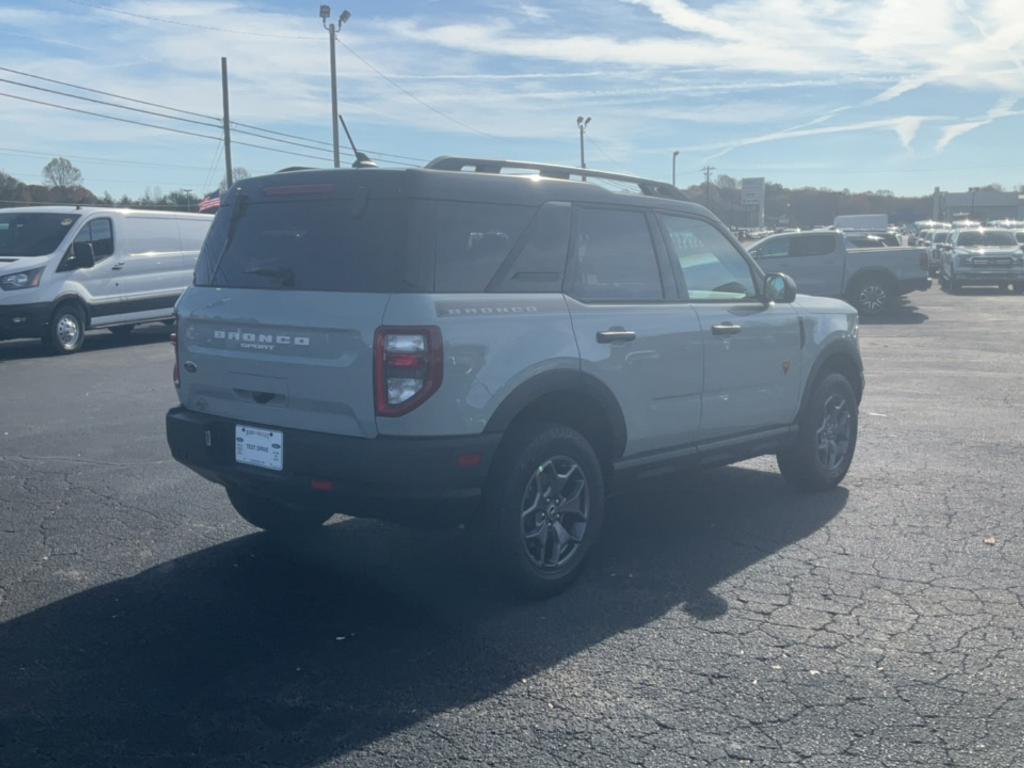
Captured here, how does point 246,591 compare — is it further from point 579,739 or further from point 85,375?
point 85,375

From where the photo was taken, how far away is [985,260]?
3012 cm

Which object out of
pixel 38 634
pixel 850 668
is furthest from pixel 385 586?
pixel 850 668

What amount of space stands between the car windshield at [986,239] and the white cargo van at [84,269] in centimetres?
2214

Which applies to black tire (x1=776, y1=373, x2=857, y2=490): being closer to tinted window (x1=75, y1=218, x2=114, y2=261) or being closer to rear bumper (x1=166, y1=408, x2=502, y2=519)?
rear bumper (x1=166, y1=408, x2=502, y2=519)

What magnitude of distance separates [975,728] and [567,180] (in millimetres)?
3192

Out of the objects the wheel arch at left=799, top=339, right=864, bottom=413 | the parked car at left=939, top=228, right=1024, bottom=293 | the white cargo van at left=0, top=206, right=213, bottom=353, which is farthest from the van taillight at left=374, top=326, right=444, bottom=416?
the parked car at left=939, top=228, right=1024, bottom=293

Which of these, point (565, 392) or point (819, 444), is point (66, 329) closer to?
point (819, 444)

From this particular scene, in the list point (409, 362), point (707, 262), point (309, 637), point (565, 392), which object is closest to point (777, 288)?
point (707, 262)

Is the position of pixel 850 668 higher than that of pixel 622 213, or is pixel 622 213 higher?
pixel 622 213

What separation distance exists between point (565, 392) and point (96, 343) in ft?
47.3

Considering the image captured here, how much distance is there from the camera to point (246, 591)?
5391 millimetres

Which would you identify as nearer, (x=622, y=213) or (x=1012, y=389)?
(x=622, y=213)

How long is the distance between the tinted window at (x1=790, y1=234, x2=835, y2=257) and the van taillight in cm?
1969

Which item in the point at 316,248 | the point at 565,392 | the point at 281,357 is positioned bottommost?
the point at 565,392
